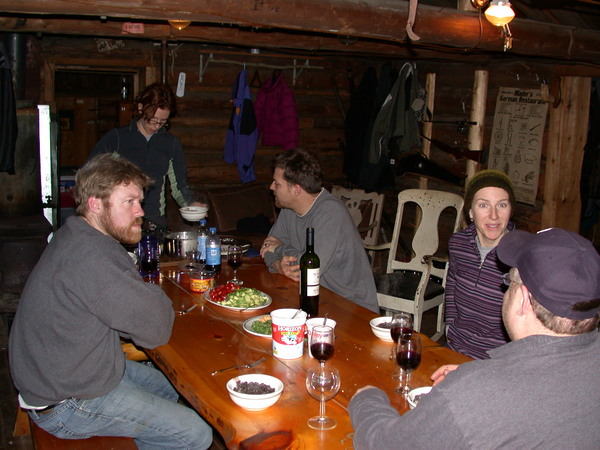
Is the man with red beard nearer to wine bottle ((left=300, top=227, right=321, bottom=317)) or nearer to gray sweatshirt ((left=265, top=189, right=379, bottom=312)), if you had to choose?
wine bottle ((left=300, top=227, right=321, bottom=317))

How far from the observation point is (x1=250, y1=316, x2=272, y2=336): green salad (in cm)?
263

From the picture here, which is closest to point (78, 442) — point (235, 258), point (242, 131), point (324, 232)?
point (235, 258)

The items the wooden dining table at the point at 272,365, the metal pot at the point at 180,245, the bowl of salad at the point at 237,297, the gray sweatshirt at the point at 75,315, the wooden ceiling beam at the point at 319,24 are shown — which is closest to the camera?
the wooden dining table at the point at 272,365

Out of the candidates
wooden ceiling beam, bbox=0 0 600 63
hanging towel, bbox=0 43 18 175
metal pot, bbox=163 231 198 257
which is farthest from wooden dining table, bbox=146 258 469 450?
hanging towel, bbox=0 43 18 175

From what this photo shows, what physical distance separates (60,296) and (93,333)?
7.2 inches

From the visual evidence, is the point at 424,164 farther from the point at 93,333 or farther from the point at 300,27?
the point at 93,333

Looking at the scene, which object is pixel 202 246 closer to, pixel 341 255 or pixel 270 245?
pixel 270 245

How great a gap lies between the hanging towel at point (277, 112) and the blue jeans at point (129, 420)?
15.6ft

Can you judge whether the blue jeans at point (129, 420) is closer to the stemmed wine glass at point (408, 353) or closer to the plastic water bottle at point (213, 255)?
the stemmed wine glass at point (408, 353)

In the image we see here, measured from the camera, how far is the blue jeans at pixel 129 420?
2.43 m

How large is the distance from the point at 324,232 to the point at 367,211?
307 cm

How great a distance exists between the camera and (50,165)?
5.20 m

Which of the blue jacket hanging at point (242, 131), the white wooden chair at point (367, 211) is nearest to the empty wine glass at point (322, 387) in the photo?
the white wooden chair at point (367, 211)

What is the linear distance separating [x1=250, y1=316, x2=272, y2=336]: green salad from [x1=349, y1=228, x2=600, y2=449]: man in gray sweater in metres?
1.06
